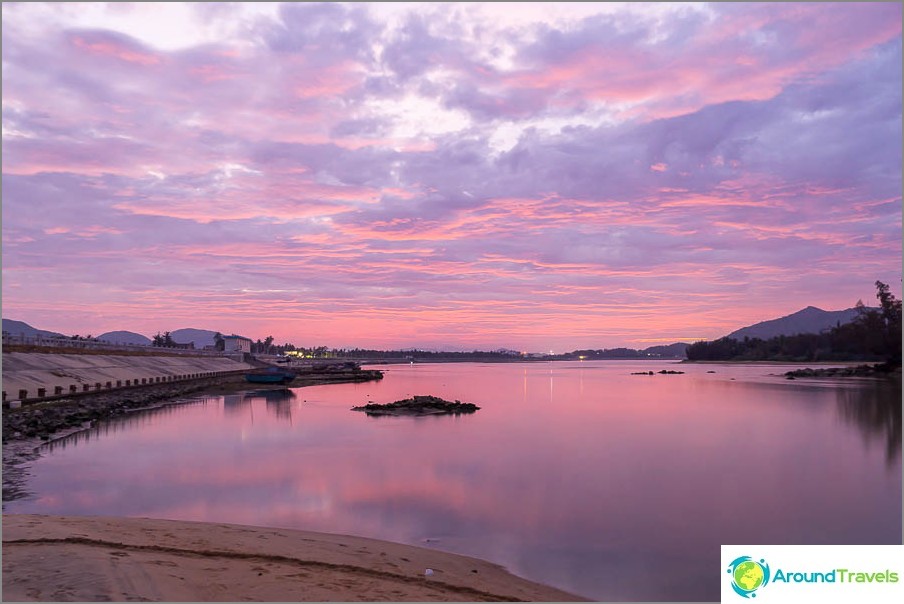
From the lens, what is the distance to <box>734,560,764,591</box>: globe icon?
26.6 ft

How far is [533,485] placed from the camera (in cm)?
2069

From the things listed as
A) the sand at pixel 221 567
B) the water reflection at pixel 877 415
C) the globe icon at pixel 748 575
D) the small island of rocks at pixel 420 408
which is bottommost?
the water reflection at pixel 877 415

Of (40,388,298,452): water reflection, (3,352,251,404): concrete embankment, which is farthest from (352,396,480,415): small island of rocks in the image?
(3,352,251,404): concrete embankment

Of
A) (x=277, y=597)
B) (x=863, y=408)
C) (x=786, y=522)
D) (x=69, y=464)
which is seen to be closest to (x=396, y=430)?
(x=69, y=464)

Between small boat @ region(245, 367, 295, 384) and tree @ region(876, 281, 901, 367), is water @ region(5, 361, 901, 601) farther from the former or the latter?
tree @ region(876, 281, 901, 367)

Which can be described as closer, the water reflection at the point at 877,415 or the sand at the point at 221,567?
the sand at the point at 221,567

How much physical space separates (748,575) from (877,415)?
4431cm

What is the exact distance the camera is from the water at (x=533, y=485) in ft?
45.7

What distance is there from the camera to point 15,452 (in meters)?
23.7

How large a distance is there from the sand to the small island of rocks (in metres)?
32.6

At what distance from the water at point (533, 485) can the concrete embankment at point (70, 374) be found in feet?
36.9

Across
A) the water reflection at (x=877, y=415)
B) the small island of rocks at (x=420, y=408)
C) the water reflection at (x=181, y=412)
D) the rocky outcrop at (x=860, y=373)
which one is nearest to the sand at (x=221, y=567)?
the water reflection at (x=181, y=412)
